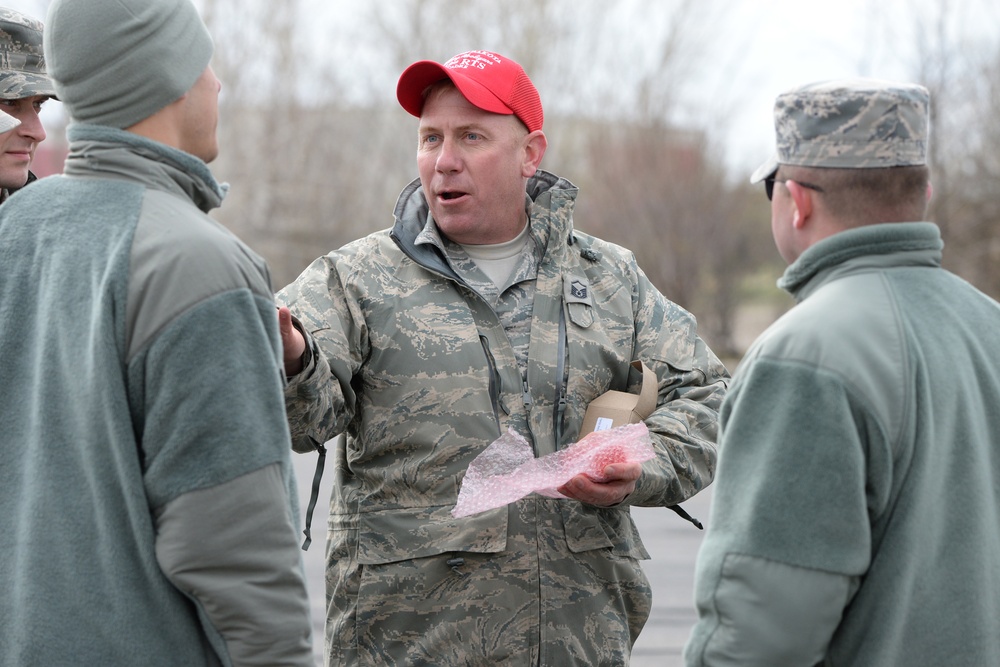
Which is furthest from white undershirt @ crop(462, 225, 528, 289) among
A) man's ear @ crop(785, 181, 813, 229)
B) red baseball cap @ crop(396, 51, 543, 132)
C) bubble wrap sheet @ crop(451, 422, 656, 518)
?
man's ear @ crop(785, 181, 813, 229)

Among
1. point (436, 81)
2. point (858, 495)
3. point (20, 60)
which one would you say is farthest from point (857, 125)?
point (20, 60)

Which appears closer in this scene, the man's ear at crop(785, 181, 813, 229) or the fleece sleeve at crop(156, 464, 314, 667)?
the fleece sleeve at crop(156, 464, 314, 667)

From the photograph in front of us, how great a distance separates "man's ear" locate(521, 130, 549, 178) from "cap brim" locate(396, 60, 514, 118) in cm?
14

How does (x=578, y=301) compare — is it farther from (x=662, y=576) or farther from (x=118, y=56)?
(x=662, y=576)

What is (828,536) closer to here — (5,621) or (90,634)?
(90,634)

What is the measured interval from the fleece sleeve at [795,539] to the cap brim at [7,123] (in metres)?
2.78

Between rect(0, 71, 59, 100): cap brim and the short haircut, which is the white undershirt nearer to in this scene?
the short haircut

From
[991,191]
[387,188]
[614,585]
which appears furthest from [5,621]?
[387,188]

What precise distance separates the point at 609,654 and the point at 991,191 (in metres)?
15.4

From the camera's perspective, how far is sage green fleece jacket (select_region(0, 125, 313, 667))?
226cm

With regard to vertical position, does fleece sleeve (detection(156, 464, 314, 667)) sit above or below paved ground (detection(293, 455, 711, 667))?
above

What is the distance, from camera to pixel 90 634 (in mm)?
2270

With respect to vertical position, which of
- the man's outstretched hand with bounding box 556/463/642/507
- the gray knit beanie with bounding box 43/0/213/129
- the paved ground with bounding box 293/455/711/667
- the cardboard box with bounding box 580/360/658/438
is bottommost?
the paved ground with bounding box 293/455/711/667

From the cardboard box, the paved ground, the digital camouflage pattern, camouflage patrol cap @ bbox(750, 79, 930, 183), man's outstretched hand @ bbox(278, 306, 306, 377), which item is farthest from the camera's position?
the paved ground
